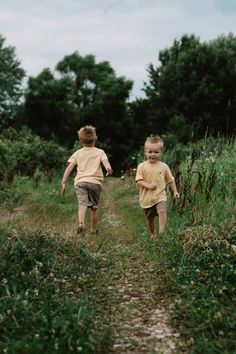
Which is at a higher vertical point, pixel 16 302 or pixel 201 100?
pixel 201 100

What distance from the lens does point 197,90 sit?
1299 inches

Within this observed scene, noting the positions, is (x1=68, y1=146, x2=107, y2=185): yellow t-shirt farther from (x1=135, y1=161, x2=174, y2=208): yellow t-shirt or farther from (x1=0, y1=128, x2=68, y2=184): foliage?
(x1=0, y1=128, x2=68, y2=184): foliage

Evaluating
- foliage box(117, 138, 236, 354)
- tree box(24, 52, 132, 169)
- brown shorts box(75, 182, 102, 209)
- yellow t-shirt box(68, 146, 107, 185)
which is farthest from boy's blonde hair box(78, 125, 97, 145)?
tree box(24, 52, 132, 169)

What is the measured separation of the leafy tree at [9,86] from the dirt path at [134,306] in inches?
1371

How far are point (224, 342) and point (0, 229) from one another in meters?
2.68

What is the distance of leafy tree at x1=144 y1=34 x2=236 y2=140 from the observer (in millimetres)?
32562

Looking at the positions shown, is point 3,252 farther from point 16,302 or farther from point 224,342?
point 224,342

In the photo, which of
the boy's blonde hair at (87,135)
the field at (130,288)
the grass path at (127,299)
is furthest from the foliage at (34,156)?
the field at (130,288)

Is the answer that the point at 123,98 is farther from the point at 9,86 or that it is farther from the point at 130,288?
the point at 130,288

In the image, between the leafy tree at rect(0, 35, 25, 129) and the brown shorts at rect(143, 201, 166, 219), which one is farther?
the leafy tree at rect(0, 35, 25, 129)

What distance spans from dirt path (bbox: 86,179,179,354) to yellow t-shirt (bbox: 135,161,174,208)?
2.57 feet

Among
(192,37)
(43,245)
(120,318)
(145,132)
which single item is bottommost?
(120,318)

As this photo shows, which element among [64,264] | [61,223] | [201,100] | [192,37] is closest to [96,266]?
[64,264]

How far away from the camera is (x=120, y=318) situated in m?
3.46
